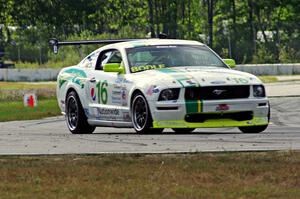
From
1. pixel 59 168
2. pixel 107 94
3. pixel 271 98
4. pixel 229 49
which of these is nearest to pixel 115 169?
pixel 59 168

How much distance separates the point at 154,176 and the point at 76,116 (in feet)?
25.2

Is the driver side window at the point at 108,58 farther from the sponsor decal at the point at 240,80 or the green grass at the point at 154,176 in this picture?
the green grass at the point at 154,176

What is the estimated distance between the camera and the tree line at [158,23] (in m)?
63.4

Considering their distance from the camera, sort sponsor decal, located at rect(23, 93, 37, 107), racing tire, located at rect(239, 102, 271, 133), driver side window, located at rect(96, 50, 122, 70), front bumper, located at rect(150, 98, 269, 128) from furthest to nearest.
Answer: sponsor decal, located at rect(23, 93, 37, 107), driver side window, located at rect(96, 50, 122, 70), racing tire, located at rect(239, 102, 271, 133), front bumper, located at rect(150, 98, 269, 128)

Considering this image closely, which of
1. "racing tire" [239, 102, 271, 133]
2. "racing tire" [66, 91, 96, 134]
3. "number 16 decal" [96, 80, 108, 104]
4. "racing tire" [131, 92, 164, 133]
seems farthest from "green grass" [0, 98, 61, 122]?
"racing tire" [239, 102, 271, 133]

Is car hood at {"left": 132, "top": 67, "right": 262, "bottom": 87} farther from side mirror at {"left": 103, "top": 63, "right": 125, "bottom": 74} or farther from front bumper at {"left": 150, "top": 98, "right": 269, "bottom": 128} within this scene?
side mirror at {"left": 103, "top": 63, "right": 125, "bottom": 74}

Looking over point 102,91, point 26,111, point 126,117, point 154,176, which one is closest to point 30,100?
point 26,111

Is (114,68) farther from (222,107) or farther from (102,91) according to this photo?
(222,107)

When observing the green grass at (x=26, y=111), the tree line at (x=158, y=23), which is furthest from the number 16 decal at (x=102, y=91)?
the tree line at (x=158, y=23)

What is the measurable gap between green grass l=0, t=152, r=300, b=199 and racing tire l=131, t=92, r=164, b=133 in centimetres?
360

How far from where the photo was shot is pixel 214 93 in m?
14.6

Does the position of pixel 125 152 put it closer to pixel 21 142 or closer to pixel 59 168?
pixel 59 168

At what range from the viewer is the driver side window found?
1664 centimetres

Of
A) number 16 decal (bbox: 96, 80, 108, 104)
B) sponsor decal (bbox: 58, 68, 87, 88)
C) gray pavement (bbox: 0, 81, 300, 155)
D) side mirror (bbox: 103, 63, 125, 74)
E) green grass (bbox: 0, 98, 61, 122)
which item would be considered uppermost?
side mirror (bbox: 103, 63, 125, 74)
